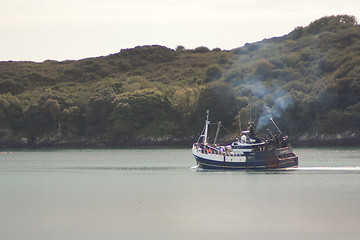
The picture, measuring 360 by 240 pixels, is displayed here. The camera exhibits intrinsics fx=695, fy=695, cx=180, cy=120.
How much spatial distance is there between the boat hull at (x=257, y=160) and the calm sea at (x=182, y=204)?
1247 mm

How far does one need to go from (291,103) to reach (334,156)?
50339mm

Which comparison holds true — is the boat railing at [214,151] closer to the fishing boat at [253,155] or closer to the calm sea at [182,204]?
the fishing boat at [253,155]

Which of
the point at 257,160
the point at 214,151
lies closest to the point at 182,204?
the point at 257,160

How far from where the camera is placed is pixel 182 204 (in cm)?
6494

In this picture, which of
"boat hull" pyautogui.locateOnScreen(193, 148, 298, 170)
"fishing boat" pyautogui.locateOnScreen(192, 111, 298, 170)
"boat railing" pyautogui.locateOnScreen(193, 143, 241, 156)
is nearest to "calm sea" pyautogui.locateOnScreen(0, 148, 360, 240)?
"boat hull" pyautogui.locateOnScreen(193, 148, 298, 170)

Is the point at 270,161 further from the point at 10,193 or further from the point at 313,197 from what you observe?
Answer: the point at 10,193

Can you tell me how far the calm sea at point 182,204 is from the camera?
50.3 m

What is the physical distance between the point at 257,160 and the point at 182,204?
95.2ft

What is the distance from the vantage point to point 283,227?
5109 centimetres

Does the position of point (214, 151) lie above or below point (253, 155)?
above

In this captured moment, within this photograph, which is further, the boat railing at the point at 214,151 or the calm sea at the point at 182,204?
the boat railing at the point at 214,151

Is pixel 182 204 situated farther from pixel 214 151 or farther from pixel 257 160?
pixel 214 151

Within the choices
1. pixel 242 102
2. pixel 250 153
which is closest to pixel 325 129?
pixel 242 102

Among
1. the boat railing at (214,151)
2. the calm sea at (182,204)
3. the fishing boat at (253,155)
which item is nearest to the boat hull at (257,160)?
the fishing boat at (253,155)
